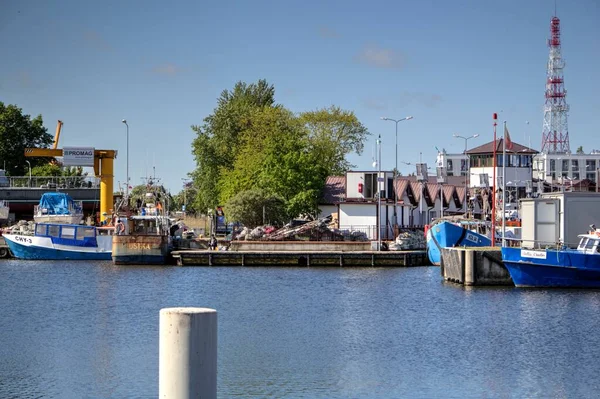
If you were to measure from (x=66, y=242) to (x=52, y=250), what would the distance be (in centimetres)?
140

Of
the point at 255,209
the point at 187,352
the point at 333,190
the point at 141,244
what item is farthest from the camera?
the point at 333,190

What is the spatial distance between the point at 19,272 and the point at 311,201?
33428mm

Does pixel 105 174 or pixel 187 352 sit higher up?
pixel 105 174

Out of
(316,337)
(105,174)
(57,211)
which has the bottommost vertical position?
(316,337)

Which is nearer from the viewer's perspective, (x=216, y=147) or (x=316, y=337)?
(x=316, y=337)

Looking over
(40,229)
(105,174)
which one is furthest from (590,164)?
(40,229)

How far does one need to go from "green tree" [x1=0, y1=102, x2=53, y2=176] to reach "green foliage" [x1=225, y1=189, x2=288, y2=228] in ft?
146

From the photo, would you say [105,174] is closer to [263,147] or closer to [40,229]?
[40,229]

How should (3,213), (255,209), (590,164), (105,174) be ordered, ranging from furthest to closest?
(590,164) < (3,213) < (255,209) < (105,174)

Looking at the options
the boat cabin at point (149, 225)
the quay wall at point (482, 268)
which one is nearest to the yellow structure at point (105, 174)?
the boat cabin at point (149, 225)

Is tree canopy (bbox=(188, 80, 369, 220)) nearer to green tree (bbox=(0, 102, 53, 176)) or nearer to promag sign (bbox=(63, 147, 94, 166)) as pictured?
promag sign (bbox=(63, 147, 94, 166))

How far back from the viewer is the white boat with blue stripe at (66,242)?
2864 inches

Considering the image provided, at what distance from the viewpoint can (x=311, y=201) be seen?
89250mm

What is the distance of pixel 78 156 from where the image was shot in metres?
81.9
